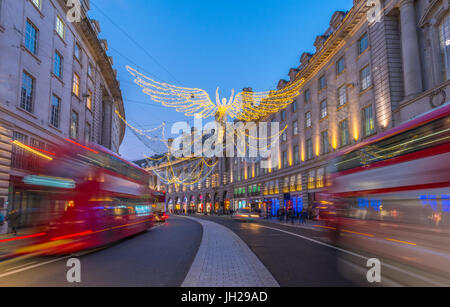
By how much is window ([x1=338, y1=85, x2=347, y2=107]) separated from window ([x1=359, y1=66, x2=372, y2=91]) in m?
2.91

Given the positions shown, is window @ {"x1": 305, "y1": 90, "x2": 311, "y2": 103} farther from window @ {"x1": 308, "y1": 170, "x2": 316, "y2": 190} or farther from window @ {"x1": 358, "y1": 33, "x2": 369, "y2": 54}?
window @ {"x1": 358, "y1": 33, "x2": 369, "y2": 54}

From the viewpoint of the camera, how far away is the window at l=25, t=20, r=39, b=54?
68.0 ft

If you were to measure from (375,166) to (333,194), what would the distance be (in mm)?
3175

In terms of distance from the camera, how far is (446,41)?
20688mm

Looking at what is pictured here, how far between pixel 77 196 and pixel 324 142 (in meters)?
30.1

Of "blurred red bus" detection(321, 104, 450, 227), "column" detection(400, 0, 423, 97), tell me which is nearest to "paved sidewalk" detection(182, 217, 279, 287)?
"blurred red bus" detection(321, 104, 450, 227)

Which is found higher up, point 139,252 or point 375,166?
point 375,166

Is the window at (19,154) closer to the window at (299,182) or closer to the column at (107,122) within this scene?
the column at (107,122)

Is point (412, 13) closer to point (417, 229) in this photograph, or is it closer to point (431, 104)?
point (431, 104)

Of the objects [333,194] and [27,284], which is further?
[333,194]

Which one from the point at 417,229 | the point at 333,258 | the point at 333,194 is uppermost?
the point at 333,194

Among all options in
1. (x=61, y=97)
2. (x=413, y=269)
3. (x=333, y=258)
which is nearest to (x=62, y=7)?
(x=61, y=97)
